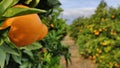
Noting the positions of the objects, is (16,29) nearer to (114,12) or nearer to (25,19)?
(25,19)

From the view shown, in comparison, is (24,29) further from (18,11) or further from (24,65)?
(24,65)

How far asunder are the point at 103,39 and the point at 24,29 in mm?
12152

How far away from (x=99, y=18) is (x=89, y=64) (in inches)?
84.9

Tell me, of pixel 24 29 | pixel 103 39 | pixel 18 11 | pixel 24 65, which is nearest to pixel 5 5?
pixel 18 11

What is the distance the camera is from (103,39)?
13.4 metres

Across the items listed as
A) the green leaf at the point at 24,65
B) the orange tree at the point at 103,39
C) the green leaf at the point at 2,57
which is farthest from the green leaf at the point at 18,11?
the orange tree at the point at 103,39

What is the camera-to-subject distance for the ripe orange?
4.34 feet

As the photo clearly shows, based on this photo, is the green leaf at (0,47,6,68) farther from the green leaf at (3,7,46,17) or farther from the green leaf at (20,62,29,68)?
the green leaf at (20,62,29,68)

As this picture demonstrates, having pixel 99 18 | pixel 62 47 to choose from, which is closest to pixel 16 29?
pixel 62 47

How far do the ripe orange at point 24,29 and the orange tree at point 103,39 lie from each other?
10.8 metres

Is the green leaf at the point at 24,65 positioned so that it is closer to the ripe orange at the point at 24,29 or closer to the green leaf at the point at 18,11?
the ripe orange at the point at 24,29

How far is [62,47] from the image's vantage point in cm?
352

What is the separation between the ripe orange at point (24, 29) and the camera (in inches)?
52.1

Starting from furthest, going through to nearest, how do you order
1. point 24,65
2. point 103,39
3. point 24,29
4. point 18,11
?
1. point 103,39
2. point 24,65
3. point 24,29
4. point 18,11
